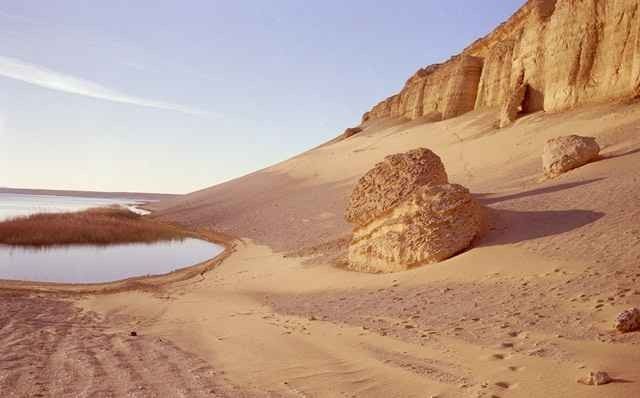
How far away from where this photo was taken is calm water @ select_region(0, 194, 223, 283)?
15469 mm

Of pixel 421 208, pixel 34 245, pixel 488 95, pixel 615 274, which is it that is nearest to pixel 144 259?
pixel 34 245

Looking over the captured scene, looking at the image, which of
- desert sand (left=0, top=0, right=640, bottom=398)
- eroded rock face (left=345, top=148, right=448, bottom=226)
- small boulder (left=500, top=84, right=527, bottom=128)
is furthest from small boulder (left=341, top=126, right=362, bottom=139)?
eroded rock face (left=345, top=148, right=448, bottom=226)

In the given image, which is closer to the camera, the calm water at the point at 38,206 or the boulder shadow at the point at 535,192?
the boulder shadow at the point at 535,192

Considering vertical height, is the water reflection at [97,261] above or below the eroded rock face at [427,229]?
below

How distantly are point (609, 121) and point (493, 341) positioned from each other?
611 inches

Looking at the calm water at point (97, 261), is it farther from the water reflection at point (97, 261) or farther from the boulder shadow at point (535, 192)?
the boulder shadow at point (535, 192)

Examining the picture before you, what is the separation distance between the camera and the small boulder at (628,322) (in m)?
5.02

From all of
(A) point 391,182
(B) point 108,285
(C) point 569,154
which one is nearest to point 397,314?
(A) point 391,182

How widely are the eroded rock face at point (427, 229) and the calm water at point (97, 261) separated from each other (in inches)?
359

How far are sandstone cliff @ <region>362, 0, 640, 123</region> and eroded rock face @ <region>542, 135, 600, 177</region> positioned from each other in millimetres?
7250

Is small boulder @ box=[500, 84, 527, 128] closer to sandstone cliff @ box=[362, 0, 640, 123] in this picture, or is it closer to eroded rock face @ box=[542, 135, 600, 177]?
sandstone cliff @ box=[362, 0, 640, 123]

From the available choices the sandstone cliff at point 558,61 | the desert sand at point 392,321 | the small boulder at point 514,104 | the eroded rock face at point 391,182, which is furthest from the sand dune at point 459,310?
the small boulder at point 514,104

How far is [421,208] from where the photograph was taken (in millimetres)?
9539

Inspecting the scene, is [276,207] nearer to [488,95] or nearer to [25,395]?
[488,95]
